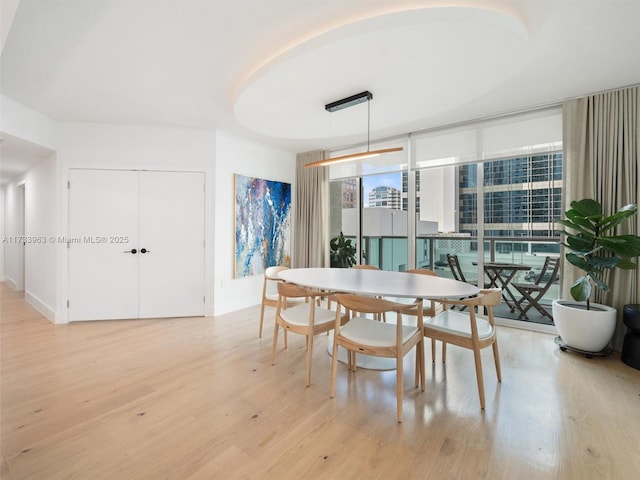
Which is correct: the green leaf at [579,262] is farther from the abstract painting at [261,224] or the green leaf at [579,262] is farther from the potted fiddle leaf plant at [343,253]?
the abstract painting at [261,224]

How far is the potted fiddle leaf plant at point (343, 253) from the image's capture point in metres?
5.13

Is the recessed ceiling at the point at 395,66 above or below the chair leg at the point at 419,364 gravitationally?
above

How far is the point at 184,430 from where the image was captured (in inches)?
71.7

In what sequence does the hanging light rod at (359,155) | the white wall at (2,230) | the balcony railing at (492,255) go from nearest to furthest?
the hanging light rod at (359,155), the balcony railing at (492,255), the white wall at (2,230)

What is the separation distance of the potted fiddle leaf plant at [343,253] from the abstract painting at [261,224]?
0.81 m

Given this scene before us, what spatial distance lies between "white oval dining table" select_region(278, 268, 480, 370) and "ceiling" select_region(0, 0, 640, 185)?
5.51ft

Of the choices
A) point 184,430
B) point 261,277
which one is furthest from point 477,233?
point 184,430

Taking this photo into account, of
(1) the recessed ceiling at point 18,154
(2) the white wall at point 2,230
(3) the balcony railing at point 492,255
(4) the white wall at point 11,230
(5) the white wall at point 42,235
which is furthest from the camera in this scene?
(2) the white wall at point 2,230

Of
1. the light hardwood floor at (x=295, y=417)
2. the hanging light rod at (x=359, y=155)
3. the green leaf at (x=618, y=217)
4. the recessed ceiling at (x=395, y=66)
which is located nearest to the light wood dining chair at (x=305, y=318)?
the light hardwood floor at (x=295, y=417)

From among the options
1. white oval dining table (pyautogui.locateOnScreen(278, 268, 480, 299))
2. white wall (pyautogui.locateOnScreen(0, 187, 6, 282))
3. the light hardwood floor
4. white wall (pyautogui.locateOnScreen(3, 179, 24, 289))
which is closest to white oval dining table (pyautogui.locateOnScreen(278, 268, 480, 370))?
white oval dining table (pyautogui.locateOnScreen(278, 268, 480, 299))

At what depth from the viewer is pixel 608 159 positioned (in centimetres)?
303

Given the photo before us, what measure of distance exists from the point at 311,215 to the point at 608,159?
12.3ft

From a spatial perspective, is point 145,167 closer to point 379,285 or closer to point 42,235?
point 42,235

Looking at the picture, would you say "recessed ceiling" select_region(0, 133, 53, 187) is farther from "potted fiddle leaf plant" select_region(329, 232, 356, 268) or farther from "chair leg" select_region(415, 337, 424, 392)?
"chair leg" select_region(415, 337, 424, 392)
